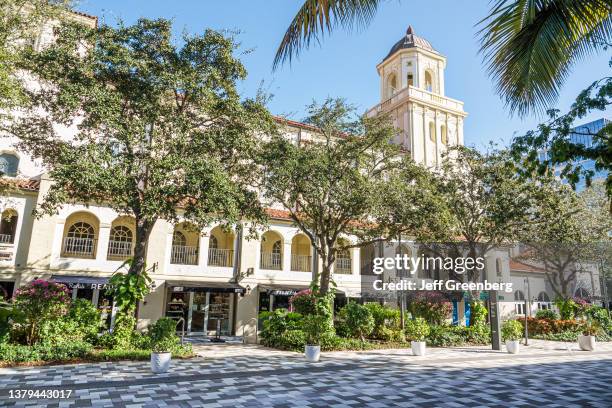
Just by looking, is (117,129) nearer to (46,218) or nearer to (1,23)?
(1,23)

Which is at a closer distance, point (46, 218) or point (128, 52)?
point (128, 52)

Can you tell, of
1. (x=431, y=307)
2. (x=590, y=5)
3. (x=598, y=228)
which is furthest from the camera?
(x=598, y=228)

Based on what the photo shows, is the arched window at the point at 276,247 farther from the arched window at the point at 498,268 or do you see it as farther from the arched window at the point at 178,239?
the arched window at the point at 498,268

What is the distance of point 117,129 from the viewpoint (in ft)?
43.1

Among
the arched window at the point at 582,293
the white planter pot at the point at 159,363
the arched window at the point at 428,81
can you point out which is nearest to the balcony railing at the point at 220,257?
the white planter pot at the point at 159,363

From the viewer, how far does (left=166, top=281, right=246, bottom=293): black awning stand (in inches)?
836

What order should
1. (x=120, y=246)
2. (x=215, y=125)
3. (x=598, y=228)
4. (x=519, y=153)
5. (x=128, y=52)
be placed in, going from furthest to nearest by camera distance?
(x=598, y=228) → (x=120, y=246) → (x=215, y=125) → (x=128, y=52) → (x=519, y=153)

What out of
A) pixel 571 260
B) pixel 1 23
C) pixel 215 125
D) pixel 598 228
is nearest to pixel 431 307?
pixel 571 260

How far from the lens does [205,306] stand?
924 inches

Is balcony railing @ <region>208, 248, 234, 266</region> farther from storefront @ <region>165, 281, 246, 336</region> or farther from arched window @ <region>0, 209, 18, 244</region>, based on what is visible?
arched window @ <region>0, 209, 18, 244</region>

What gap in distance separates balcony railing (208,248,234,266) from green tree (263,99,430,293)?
609 cm

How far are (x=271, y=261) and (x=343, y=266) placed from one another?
5.11 m

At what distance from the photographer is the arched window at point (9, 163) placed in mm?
21844

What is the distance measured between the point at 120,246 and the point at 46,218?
371cm
